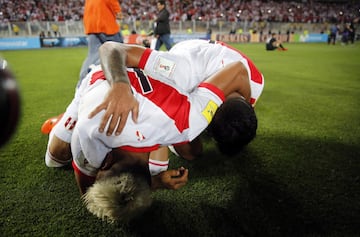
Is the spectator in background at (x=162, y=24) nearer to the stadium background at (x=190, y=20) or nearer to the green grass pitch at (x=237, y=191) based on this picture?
the green grass pitch at (x=237, y=191)

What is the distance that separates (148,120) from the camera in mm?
1704

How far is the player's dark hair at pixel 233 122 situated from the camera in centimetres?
201

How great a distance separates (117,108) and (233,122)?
2.71 feet

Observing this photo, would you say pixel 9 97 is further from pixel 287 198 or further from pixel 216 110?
pixel 287 198

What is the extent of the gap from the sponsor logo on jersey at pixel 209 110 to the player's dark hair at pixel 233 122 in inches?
5.6

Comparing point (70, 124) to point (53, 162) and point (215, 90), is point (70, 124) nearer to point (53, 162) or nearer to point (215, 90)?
point (53, 162)

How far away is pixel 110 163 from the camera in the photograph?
179 centimetres

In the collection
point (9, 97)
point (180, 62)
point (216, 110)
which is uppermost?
point (9, 97)

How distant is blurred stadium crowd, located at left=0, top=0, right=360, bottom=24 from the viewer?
69.1ft

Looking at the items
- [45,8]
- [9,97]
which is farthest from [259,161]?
[45,8]

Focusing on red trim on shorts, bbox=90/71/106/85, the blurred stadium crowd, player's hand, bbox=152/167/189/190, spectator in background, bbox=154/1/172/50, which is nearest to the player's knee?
red trim on shorts, bbox=90/71/106/85

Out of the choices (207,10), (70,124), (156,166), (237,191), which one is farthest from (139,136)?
(207,10)

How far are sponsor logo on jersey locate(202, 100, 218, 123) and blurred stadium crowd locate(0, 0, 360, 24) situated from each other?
67.0 ft

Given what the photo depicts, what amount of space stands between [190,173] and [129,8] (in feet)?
80.3
